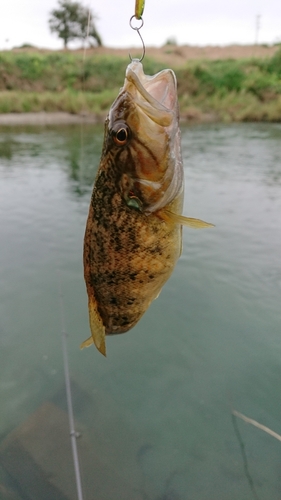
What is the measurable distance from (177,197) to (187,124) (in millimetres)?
24551

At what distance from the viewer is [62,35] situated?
1415 inches

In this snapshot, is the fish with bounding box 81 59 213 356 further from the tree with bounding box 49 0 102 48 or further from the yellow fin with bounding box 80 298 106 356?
the tree with bounding box 49 0 102 48

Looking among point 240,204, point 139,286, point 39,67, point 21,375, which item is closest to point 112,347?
point 21,375

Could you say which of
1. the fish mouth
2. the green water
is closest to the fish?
the fish mouth

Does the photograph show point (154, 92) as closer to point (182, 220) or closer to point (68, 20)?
point (182, 220)

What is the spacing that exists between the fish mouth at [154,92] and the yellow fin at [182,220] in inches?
12.4

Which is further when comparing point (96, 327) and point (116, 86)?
point (116, 86)

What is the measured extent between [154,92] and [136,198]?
1.32ft

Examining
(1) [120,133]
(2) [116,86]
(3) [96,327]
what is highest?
(2) [116,86]

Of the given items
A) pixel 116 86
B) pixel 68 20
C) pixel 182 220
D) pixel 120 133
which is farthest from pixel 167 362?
pixel 68 20

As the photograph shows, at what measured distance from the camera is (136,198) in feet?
4.75

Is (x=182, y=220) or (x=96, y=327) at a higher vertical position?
(x=182, y=220)

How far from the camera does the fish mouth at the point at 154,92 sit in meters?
1.36

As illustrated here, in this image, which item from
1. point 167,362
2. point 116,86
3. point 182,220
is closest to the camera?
point 182,220
